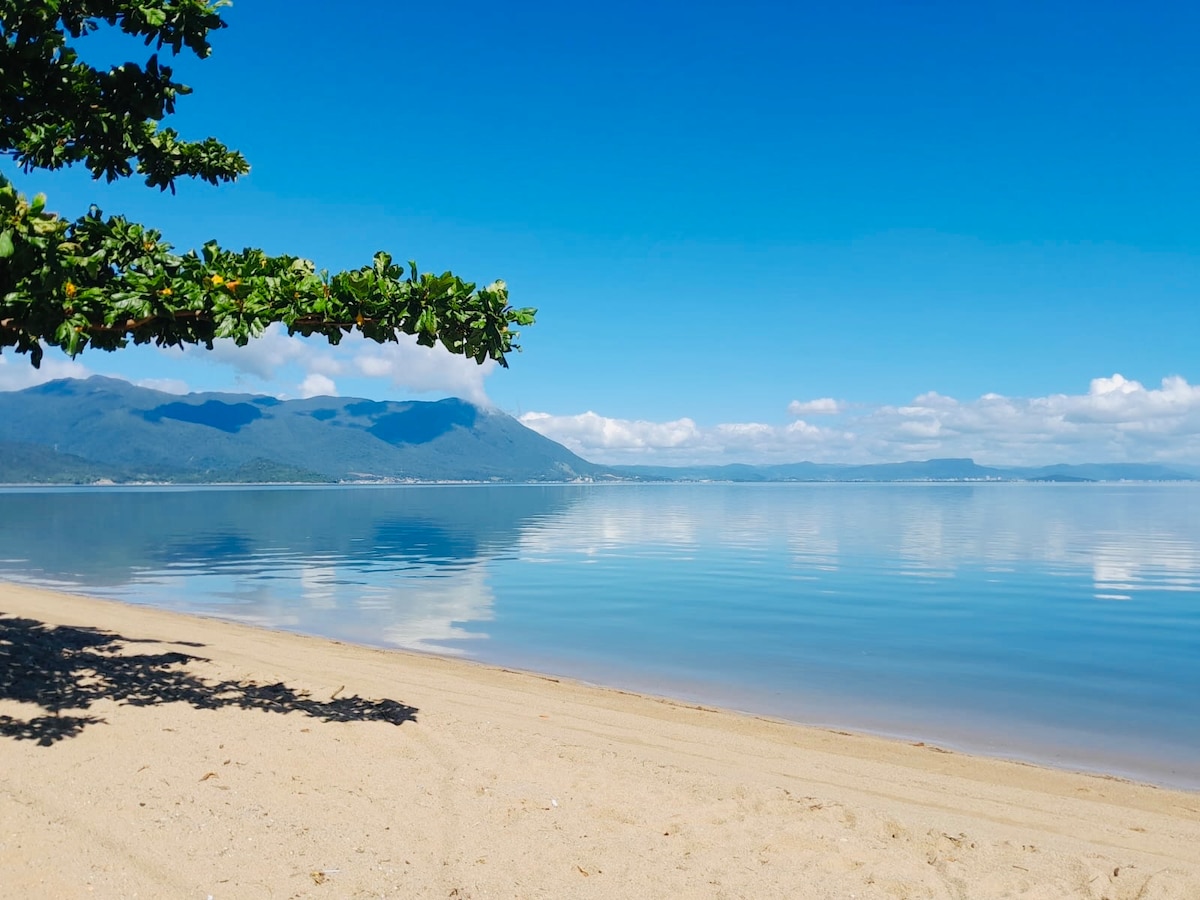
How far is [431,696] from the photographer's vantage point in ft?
47.9

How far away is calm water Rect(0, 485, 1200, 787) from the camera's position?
18109 millimetres

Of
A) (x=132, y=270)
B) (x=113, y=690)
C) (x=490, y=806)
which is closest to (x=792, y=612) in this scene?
(x=490, y=806)

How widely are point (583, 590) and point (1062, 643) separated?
19.1m

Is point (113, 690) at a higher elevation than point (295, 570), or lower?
higher

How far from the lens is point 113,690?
11984 millimetres

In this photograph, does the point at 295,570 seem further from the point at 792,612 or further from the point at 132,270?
the point at 132,270

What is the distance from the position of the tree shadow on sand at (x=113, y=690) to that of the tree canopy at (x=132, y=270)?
15.6 ft

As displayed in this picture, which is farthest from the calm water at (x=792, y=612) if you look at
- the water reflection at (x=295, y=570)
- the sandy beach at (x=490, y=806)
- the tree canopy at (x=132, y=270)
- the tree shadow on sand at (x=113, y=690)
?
the tree canopy at (x=132, y=270)

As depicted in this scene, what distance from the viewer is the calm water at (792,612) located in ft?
59.4

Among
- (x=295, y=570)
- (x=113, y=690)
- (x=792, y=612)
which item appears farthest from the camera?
(x=295, y=570)

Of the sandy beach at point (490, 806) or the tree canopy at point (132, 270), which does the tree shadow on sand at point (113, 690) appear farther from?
the tree canopy at point (132, 270)

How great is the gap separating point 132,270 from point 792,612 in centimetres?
2654

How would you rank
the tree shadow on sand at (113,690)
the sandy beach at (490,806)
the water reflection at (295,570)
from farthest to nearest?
the water reflection at (295,570)
the tree shadow on sand at (113,690)
the sandy beach at (490,806)

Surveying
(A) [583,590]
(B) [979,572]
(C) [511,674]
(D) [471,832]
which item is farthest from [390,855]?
(B) [979,572]
